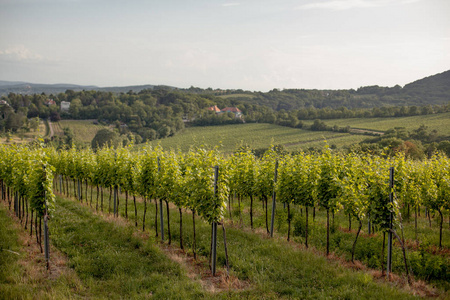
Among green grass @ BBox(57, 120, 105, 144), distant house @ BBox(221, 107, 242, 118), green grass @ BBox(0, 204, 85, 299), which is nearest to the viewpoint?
green grass @ BBox(0, 204, 85, 299)

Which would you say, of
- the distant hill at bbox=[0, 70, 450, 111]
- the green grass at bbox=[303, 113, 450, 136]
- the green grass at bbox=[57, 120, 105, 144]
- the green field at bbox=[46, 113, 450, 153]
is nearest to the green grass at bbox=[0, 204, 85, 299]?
the green field at bbox=[46, 113, 450, 153]

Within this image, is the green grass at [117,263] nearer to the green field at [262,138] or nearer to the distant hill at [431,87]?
the green field at [262,138]

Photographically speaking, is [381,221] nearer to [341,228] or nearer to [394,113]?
[341,228]

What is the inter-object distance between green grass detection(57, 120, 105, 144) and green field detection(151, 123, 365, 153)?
1965 centimetres

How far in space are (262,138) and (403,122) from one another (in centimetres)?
3311

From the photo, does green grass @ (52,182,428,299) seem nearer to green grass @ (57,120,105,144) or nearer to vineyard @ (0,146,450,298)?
vineyard @ (0,146,450,298)

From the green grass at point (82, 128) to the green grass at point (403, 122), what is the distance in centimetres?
6021

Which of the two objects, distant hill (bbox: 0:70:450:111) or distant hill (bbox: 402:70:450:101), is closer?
distant hill (bbox: 0:70:450:111)

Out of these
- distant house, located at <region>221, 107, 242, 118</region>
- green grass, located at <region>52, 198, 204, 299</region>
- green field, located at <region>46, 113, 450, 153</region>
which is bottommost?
green grass, located at <region>52, 198, 204, 299</region>

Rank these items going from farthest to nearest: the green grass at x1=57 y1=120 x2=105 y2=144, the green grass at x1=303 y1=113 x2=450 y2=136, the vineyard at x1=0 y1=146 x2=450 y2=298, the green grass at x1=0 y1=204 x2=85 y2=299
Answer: the green grass at x1=57 y1=120 x2=105 y2=144 → the green grass at x1=303 y1=113 x2=450 y2=136 → the vineyard at x1=0 y1=146 x2=450 y2=298 → the green grass at x1=0 y1=204 x2=85 y2=299

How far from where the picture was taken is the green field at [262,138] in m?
57.0

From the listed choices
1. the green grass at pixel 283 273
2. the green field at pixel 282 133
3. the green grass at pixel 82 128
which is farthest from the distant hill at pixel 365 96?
the green grass at pixel 283 273

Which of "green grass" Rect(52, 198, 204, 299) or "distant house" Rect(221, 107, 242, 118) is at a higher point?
"distant house" Rect(221, 107, 242, 118)

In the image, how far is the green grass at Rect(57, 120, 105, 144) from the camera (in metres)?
75.5
